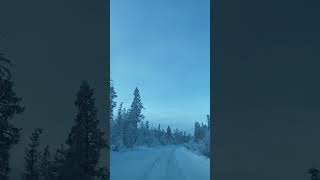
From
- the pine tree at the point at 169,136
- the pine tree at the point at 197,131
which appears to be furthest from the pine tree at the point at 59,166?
the pine tree at the point at 169,136

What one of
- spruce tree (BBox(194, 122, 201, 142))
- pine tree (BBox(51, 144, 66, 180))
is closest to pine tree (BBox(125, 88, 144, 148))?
spruce tree (BBox(194, 122, 201, 142))

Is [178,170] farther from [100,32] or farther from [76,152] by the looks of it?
[76,152]

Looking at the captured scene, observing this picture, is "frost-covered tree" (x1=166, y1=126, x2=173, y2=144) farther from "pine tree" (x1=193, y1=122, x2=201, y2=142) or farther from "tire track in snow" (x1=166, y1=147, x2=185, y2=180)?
"tire track in snow" (x1=166, y1=147, x2=185, y2=180)

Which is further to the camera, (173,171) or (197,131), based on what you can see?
(197,131)

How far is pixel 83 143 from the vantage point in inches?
790

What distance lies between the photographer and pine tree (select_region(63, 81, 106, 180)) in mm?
19891

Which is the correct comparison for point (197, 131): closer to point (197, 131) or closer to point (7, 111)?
point (197, 131)

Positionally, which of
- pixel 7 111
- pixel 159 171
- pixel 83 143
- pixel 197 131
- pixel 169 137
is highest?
pixel 7 111

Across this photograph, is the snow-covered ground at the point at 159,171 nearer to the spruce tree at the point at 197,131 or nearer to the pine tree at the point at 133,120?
the pine tree at the point at 133,120

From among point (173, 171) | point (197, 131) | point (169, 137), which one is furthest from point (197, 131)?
point (173, 171)

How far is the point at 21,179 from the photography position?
117 feet

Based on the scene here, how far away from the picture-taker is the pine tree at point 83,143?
65.3 ft
